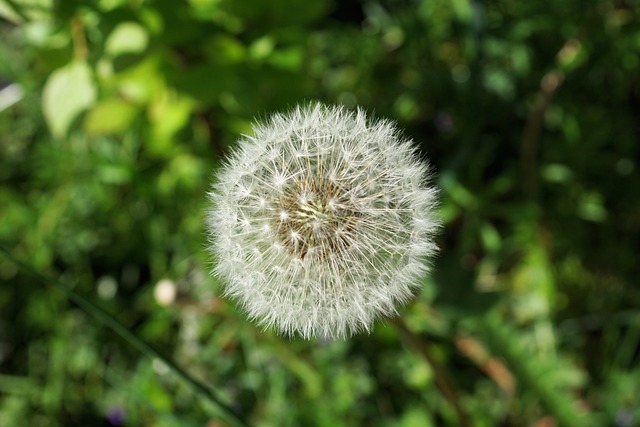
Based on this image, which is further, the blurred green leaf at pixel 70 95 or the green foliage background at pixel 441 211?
the green foliage background at pixel 441 211

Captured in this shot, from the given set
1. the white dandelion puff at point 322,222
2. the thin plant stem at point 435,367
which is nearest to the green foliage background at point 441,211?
the thin plant stem at point 435,367

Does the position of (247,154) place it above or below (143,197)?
above

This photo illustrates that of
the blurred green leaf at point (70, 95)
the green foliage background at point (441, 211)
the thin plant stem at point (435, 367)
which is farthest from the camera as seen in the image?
the green foliage background at point (441, 211)

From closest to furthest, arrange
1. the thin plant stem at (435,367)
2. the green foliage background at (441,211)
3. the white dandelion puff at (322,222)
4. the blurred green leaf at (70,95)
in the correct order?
the white dandelion puff at (322,222) < the thin plant stem at (435,367) < the blurred green leaf at (70,95) < the green foliage background at (441,211)

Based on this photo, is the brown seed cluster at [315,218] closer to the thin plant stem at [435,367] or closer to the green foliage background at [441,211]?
the thin plant stem at [435,367]

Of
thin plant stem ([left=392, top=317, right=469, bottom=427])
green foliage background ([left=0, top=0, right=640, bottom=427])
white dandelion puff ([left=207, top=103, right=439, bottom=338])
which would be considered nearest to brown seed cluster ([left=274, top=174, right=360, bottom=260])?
white dandelion puff ([left=207, top=103, right=439, bottom=338])

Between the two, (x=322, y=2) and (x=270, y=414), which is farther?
(x=270, y=414)

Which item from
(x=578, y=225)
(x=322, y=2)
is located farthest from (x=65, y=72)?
(x=578, y=225)

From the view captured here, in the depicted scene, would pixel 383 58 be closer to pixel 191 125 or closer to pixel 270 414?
pixel 191 125
